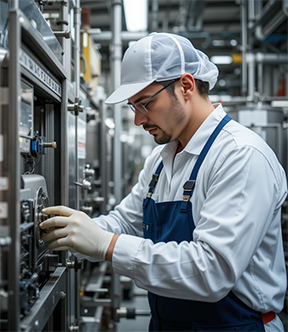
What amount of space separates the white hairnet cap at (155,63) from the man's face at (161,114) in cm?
4

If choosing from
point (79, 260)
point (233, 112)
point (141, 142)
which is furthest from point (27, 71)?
point (141, 142)

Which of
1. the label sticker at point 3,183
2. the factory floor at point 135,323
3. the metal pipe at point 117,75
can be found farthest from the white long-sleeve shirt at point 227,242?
the factory floor at point 135,323

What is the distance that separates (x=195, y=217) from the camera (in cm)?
105

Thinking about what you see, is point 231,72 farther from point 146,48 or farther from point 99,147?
point 146,48

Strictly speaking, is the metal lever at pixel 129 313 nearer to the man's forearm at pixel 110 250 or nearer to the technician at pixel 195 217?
the technician at pixel 195 217

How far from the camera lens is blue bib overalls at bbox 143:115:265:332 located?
3.31 feet

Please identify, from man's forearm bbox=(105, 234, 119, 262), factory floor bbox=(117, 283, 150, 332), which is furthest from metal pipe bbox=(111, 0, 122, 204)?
man's forearm bbox=(105, 234, 119, 262)

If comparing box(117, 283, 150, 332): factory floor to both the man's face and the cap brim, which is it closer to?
the man's face

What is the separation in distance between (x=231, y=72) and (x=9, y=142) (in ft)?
20.7

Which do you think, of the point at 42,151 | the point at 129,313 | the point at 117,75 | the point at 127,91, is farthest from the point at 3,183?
the point at 117,75

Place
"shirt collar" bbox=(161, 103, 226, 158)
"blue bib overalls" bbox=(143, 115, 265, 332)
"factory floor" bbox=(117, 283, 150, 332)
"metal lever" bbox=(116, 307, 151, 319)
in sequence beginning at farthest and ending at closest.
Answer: "factory floor" bbox=(117, 283, 150, 332) → "metal lever" bbox=(116, 307, 151, 319) → "shirt collar" bbox=(161, 103, 226, 158) → "blue bib overalls" bbox=(143, 115, 265, 332)

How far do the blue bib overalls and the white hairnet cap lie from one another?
0.23 metres

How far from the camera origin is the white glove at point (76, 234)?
36.7 inches

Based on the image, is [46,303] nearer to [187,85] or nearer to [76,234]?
[76,234]
